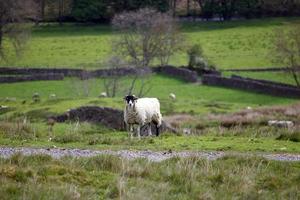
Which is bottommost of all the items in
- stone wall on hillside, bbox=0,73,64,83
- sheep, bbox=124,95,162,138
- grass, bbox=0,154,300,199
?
stone wall on hillside, bbox=0,73,64,83

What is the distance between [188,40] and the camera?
99.2m

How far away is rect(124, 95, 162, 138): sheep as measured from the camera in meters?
29.8

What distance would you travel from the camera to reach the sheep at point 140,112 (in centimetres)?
2981

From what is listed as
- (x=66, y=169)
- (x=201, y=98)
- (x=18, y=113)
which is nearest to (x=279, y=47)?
(x=201, y=98)

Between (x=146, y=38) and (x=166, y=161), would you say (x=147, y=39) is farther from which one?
(x=166, y=161)

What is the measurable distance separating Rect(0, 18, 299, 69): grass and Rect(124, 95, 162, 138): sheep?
174 ft

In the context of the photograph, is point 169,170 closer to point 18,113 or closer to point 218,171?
point 218,171

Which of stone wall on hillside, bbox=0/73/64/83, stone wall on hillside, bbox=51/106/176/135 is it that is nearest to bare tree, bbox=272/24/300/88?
stone wall on hillside, bbox=0/73/64/83

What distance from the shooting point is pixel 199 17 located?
440 feet

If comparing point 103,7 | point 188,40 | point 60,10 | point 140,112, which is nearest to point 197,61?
point 188,40

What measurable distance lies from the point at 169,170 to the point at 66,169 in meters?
2.62

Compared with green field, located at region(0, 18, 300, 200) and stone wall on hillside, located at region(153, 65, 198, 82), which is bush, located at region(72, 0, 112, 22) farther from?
green field, located at region(0, 18, 300, 200)

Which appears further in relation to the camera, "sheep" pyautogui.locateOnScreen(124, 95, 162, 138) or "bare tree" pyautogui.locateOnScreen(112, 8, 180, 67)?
"bare tree" pyautogui.locateOnScreen(112, 8, 180, 67)

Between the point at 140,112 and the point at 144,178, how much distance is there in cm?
1333
